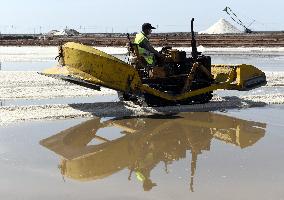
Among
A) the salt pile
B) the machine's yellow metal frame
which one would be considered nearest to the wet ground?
the machine's yellow metal frame

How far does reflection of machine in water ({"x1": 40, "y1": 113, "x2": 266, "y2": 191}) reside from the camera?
6.37 m

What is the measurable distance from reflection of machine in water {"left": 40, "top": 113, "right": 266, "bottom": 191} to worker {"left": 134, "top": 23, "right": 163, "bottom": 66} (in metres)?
1.45

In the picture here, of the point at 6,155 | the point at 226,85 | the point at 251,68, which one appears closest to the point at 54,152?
the point at 6,155

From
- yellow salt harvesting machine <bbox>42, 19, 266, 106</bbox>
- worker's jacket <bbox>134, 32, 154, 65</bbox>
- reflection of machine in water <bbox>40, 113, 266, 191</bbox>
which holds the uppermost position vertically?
worker's jacket <bbox>134, 32, 154, 65</bbox>

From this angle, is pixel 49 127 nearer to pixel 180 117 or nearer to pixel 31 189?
pixel 180 117

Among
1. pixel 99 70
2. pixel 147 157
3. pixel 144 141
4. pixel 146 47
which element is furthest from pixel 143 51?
pixel 147 157

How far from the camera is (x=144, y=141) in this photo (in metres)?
7.79

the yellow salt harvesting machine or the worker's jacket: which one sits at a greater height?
the worker's jacket

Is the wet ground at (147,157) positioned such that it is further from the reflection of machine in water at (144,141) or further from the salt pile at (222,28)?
the salt pile at (222,28)

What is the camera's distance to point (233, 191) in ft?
17.4

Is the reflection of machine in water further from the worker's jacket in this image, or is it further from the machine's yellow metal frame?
the worker's jacket

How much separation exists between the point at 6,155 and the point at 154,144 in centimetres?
216

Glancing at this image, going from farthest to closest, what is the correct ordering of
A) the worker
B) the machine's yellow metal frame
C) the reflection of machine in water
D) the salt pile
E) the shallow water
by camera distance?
1. the salt pile
2. the worker
3. the machine's yellow metal frame
4. the reflection of machine in water
5. the shallow water

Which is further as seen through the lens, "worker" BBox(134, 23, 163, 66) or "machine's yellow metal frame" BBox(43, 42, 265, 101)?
"worker" BBox(134, 23, 163, 66)
